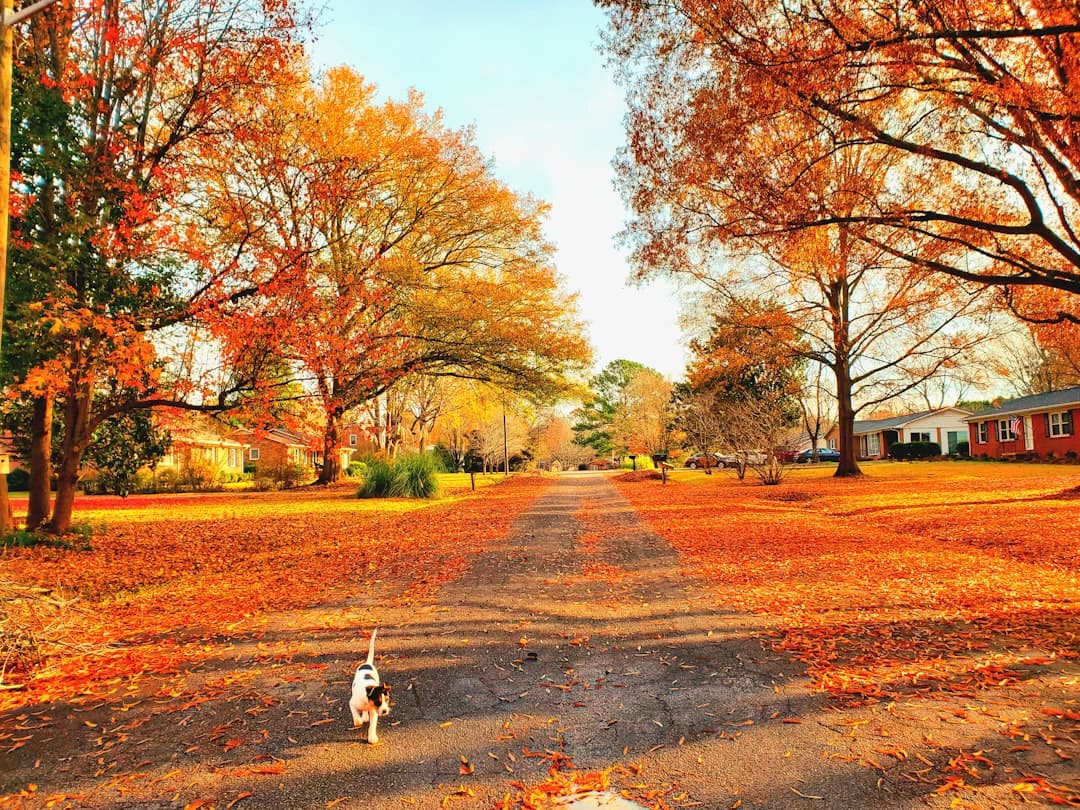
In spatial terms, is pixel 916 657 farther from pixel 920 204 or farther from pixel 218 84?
pixel 218 84

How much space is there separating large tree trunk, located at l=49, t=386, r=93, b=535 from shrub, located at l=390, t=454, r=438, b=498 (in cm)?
1036

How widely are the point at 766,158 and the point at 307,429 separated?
1086cm

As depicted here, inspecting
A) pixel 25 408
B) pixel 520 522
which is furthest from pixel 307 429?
pixel 25 408

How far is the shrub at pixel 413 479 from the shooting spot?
68.3 feet

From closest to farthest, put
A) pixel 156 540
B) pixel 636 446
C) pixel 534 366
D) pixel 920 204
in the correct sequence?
pixel 156 540
pixel 920 204
pixel 534 366
pixel 636 446

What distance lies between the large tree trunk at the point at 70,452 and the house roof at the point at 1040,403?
3690 centimetres

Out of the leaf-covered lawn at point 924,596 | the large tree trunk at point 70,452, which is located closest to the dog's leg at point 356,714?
the leaf-covered lawn at point 924,596

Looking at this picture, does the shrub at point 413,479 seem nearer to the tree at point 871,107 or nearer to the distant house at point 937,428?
the tree at point 871,107

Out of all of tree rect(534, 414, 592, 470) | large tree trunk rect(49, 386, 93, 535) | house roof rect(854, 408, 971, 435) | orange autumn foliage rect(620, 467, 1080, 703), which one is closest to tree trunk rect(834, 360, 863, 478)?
orange autumn foliage rect(620, 467, 1080, 703)

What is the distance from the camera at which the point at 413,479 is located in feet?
69.6

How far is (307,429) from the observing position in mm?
14453

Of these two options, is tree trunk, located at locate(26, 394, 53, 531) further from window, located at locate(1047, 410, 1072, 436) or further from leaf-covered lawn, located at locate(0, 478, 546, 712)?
window, located at locate(1047, 410, 1072, 436)

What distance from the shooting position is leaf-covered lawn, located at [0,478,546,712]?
4.92 metres

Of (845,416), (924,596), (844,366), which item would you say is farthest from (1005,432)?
(924,596)
